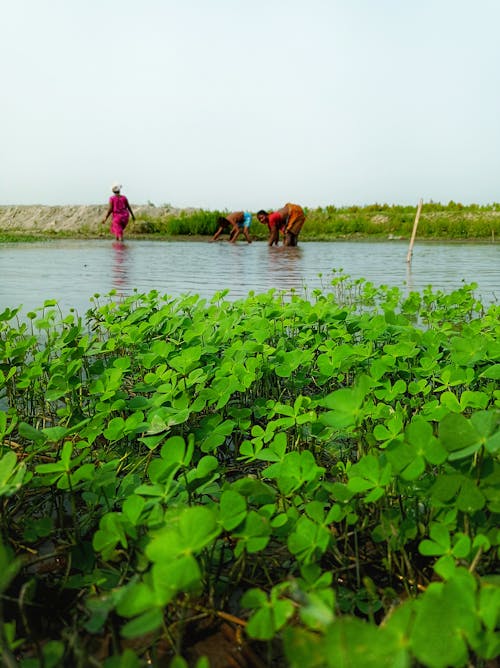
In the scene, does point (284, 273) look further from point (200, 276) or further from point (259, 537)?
point (259, 537)

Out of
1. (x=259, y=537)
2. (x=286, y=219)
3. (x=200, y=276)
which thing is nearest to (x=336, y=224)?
(x=286, y=219)

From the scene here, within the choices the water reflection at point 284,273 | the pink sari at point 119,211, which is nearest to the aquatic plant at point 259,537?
the water reflection at point 284,273

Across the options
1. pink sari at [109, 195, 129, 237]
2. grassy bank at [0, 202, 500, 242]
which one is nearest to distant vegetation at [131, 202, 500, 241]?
grassy bank at [0, 202, 500, 242]

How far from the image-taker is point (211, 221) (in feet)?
89.7

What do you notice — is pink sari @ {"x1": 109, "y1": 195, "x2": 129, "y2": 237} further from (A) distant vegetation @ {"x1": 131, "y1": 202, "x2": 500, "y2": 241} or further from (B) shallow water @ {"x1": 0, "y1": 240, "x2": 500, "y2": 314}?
(A) distant vegetation @ {"x1": 131, "y1": 202, "x2": 500, "y2": 241}

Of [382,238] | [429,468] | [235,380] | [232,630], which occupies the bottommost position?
[232,630]

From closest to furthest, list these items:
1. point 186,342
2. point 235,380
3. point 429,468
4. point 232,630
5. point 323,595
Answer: point 323,595, point 232,630, point 429,468, point 235,380, point 186,342

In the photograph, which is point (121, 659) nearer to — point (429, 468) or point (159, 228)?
point (429, 468)

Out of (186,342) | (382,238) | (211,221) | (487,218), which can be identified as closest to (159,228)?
(211,221)

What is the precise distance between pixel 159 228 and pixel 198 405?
93.7ft

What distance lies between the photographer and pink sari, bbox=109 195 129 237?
17.9 m

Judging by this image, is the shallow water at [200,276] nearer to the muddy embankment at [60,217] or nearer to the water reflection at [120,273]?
the water reflection at [120,273]

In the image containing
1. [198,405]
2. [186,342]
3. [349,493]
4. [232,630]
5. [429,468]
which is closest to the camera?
[232,630]

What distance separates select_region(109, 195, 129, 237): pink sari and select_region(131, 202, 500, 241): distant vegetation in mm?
8644
